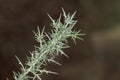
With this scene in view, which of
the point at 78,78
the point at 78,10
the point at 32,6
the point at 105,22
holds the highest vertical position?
the point at 32,6

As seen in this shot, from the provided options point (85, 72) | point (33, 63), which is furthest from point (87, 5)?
point (33, 63)

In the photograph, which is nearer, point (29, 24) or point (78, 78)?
point (29, 24)

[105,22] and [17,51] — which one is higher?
[17,51]

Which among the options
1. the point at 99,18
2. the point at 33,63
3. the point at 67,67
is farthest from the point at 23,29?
the point at 33,63

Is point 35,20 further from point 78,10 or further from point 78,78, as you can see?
point 78,78

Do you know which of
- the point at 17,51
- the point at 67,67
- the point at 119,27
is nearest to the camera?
the point at 17,51

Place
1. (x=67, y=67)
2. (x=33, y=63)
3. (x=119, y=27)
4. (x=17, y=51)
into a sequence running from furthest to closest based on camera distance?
(x=119, y=27)
(x=67, y=67)
(x=17, y=51)
(x=33, y=63)
